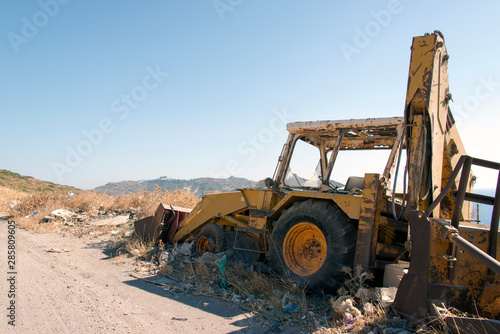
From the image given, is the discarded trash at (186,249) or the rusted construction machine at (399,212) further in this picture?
the discarded trash at (186,249)

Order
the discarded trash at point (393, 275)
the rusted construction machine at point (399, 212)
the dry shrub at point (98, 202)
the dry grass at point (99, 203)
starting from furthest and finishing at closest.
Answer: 1. the dry shrub at point (98, 202)
2. the dry grass at point (99, 203)
3. the discarded trash at point (393, 275)
4. the rusted construction machine at point (399, 212)

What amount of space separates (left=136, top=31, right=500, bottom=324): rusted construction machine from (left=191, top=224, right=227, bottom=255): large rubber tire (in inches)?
2.3

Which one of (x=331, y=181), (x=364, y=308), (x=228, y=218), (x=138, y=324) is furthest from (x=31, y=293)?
(x=331, y=181)

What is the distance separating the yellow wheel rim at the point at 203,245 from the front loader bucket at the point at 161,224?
1236 millimetres

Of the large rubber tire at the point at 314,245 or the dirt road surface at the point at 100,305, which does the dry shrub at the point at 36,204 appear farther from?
the large rubber tire at the point at 314,245

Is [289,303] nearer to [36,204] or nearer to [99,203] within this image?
[99,203]

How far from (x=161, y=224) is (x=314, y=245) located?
13.5ft

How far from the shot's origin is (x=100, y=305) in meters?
4.17

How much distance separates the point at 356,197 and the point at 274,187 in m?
1.80

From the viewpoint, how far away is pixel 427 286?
3.16 meters

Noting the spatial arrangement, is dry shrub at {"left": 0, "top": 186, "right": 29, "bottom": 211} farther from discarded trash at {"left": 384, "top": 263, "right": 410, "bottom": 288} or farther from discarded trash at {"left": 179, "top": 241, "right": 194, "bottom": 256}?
discarded trash at {"left": 384, "top": 263, "right": 410, "bottom": 288}

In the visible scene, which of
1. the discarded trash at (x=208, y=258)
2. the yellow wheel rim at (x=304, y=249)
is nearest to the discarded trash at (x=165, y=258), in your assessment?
the discarded trash at (x=208, y=258)

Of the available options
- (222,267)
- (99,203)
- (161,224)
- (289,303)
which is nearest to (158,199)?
(99,203)

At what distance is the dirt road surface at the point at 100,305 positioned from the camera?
11.7 ft
